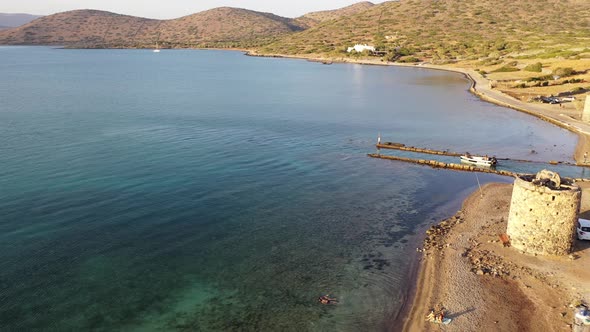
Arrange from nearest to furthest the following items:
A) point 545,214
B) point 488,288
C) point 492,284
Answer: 1. point 488,288
2. point 492,284
3. point 545,214

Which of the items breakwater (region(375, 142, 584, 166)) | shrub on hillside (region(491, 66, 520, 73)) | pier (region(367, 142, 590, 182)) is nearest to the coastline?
pier (region(367, 142, 590, 182))

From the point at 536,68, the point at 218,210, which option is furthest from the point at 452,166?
the point at 536,68

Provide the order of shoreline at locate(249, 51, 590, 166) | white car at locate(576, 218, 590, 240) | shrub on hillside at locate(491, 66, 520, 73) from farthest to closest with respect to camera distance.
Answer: shrub on hillside at locate(491, 66, 520, 73)
shoreline at locate(249, 51, 590, 166)
white car at locate(576, 218, 590, 240)

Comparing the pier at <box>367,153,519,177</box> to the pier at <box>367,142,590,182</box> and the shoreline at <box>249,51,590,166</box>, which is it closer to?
the pier at <box>367,142,590,182</box>

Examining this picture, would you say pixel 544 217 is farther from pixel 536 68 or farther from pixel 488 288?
pixel 536 68

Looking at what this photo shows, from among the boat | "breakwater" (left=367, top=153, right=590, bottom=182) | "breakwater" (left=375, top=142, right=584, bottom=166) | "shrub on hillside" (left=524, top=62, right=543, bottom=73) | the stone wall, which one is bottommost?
"breakwater" (left=367, top=153, right=590, bottom=182)

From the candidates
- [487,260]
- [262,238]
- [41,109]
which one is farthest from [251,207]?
[41,109]

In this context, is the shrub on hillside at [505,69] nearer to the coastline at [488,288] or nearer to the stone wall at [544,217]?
the coastline at [488,288]
